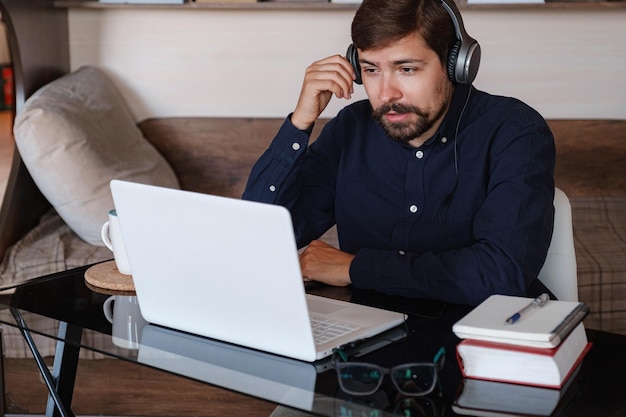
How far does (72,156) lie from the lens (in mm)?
2549

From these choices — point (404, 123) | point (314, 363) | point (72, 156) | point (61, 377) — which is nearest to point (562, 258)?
point (404, 123)

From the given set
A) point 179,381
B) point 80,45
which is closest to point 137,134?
point 80,45

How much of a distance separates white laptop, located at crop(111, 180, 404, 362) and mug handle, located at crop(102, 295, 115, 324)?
7cm

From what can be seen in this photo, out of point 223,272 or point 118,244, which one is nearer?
point 223,272

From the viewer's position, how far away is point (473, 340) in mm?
1115

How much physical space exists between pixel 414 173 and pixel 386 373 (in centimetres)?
73

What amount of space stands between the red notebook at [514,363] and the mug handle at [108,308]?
54 cm

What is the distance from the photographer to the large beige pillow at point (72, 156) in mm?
2533

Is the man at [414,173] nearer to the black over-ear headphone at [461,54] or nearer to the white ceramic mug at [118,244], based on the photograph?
the black over-ear headphone at [461,54]

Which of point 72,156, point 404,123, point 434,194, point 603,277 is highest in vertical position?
point 404,123

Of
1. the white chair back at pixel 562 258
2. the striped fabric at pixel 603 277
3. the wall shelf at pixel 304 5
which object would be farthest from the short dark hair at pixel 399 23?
the wall shelf at pixel 304 5

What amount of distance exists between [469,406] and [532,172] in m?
0.63

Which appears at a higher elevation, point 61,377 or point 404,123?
point 404,123

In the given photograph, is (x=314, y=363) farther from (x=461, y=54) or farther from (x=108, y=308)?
(x=461, y=54)
